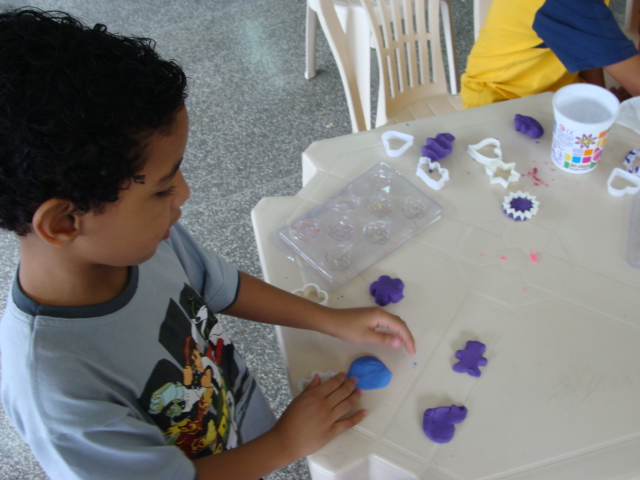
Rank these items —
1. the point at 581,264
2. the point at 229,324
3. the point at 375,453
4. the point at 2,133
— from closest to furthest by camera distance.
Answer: the point at 2,133 < the point at 375,453 < the point at 581,264 < the point at 229,324

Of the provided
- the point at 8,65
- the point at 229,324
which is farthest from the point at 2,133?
the point at 229,324

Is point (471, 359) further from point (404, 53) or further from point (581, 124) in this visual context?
point (404, 53)

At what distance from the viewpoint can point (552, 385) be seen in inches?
25.6

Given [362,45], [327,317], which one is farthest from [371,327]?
[362,45]

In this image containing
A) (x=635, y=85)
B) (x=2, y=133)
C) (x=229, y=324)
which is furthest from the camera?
(x=229, y=324)

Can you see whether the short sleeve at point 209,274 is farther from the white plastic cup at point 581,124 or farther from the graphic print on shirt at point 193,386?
the white plastic cup at point 581,124

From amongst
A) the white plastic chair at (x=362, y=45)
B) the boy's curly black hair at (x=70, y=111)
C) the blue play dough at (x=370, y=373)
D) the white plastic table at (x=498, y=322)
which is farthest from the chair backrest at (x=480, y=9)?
the boy's curly black hair at (x=70, y=111)

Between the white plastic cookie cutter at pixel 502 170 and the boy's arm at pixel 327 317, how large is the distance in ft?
1.03

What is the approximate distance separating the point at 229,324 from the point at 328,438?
0.84 m

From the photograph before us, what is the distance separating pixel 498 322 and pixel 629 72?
Result: 679 millimetres

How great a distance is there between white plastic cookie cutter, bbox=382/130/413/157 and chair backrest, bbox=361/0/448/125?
0.44 metres

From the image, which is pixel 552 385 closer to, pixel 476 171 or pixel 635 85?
pixel 476 171

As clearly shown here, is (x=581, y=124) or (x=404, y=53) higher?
(x=581, y=124)

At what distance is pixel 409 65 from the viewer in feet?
4.62
